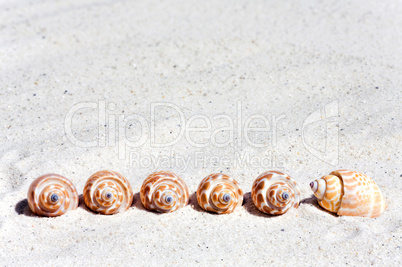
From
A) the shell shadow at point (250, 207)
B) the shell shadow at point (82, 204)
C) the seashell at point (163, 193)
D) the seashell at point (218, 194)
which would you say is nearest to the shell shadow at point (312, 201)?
the shell shadow at point (250, 207)

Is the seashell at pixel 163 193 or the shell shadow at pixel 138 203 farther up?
the seashell at pixel 163 193

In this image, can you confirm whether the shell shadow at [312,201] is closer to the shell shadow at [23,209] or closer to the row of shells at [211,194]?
the row of shells at [211,194]

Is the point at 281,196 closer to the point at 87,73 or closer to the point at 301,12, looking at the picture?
the point at 87,73

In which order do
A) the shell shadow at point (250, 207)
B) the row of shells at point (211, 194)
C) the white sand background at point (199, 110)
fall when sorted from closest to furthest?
the white sand background at point (199, 110), the row of shells at point (211, 194), the shell shadow at point (250, 207)

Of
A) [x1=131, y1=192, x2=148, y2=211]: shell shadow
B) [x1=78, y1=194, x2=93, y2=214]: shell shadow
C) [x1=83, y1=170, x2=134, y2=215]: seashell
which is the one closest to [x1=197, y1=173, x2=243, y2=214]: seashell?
[x1=131, y1=192, x2=148, y2=211]: shell shadow

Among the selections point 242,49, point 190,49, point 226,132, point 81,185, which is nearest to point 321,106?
point 226,132

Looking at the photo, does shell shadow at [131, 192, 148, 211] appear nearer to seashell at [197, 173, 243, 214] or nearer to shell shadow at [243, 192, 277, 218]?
seashell at [197, 173, 243, 214]
